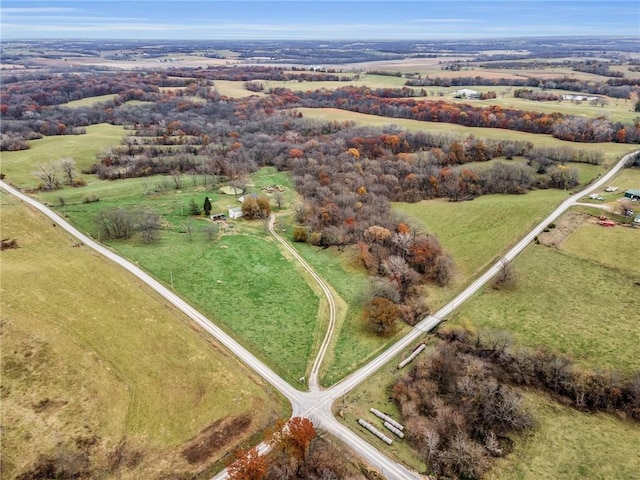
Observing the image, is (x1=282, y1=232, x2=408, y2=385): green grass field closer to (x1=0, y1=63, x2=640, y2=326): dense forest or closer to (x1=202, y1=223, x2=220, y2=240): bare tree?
(x1=0, y1=63, x2=640, y2=326): dense forest

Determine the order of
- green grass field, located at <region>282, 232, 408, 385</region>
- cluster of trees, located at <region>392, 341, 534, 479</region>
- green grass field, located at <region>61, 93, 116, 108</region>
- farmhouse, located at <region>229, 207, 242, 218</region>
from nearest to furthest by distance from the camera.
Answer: cluster of trees, located at <region>392, 341, 534, 479</region>
green grass field, located at <region>282, 232, 408, 385</region>
farmhouse, located at <region>229, 207, 242, 218</region>
green grass field, located at <region>61, 93, 116, 108</region>

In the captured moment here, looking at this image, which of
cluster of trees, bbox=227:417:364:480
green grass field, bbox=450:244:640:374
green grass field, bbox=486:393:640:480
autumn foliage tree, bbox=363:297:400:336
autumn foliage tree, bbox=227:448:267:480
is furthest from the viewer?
autumn foliage tree, bbox=363:297:400:336

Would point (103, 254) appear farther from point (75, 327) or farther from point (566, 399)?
point (566, 399)

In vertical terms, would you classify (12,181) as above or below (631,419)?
above

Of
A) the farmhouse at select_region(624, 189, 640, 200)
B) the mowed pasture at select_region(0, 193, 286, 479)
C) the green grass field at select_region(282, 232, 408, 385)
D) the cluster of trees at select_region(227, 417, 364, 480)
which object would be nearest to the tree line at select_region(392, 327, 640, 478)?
the green grass field at select_region(282, 232, 408, 385)

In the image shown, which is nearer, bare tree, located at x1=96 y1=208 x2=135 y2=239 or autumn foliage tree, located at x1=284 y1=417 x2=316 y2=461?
autumn foliage tree, located at x1=284 y1=417 x2=316 y2=461

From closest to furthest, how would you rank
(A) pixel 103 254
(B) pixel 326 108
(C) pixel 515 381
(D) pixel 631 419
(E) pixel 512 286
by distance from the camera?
(D) pixel 631 419
(C) pixel 515 381
(E) pixel 512 286
(A) pixel 103 254
(B) pixel 326 108

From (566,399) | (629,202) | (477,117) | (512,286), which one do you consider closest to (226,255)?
(512,286)

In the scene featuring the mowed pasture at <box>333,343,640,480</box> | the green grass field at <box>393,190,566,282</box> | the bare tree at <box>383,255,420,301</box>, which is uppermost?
the green grass field at <box>393,190,566,282</box>
